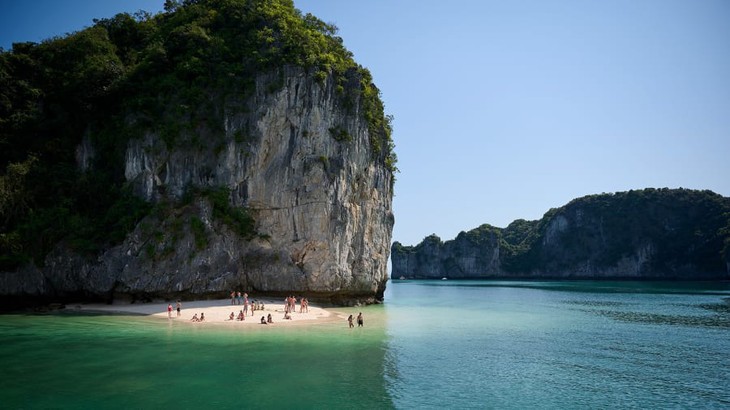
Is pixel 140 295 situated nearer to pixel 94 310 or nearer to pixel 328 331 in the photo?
pixel 94 310

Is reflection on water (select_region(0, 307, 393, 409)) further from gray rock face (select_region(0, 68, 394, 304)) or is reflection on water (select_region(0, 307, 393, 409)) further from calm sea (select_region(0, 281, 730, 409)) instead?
gray rock face (select_region(0, 68, 394, 304))

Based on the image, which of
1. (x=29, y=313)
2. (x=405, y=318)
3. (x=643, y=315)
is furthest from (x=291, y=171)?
(x=643, y=315)

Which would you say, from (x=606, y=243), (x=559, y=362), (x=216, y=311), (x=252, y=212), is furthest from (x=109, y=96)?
(x=606, y=243)

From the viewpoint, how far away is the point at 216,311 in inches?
1200

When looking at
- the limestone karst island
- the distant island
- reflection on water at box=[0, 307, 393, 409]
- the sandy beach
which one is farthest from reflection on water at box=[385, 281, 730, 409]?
the distant island

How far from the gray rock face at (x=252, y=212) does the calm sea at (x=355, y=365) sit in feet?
16.2

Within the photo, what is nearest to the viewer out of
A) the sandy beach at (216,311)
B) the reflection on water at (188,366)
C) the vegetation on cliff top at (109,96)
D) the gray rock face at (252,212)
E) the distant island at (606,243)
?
the reflection on water at (188,366)

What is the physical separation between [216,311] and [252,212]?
8778mm

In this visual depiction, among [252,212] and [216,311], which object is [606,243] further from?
[216,311]

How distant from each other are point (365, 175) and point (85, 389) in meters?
31.0

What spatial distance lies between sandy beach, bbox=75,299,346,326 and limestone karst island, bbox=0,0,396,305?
1.10 metres

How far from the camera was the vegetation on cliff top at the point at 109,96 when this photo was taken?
1319 inches

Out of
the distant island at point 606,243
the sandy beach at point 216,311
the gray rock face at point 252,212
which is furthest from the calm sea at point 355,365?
the distant island at point 606,243

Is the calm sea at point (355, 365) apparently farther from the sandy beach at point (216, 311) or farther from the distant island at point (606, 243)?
the distant island at point (606, 243)
